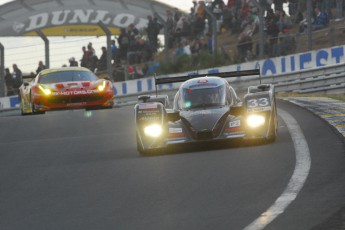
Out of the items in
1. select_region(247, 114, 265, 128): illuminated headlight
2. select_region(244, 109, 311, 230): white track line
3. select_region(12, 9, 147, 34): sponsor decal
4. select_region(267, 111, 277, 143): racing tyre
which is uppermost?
select_region(12, 9, 147, 34): sponsor decal

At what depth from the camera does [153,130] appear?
12953 millimetres

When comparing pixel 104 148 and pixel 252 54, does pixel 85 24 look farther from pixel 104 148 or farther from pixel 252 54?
pixel 104 148

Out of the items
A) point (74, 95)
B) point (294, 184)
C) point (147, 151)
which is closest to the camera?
point (294, 184)

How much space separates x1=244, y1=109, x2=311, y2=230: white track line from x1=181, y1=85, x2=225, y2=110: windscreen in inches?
42.7

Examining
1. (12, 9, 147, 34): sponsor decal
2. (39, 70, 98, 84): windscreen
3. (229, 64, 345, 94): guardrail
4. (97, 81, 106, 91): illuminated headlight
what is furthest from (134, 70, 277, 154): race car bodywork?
(12, 9, 147, 34): sponsor decal

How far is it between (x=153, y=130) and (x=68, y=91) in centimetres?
953

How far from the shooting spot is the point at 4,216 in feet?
27.5

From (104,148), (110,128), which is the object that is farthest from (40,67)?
(104,148)

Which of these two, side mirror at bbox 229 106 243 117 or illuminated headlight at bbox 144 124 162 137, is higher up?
side mirror at bbox 229 106 243 117

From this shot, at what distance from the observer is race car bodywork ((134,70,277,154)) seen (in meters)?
12.5

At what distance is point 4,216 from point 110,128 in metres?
8.91

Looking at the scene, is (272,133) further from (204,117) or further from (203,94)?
(203,94)

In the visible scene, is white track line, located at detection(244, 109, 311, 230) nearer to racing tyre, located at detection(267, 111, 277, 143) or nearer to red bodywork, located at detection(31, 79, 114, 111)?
racing tyre, located at detection(267, 111, 277, 143)

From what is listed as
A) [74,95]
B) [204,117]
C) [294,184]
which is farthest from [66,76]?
[294,184]
